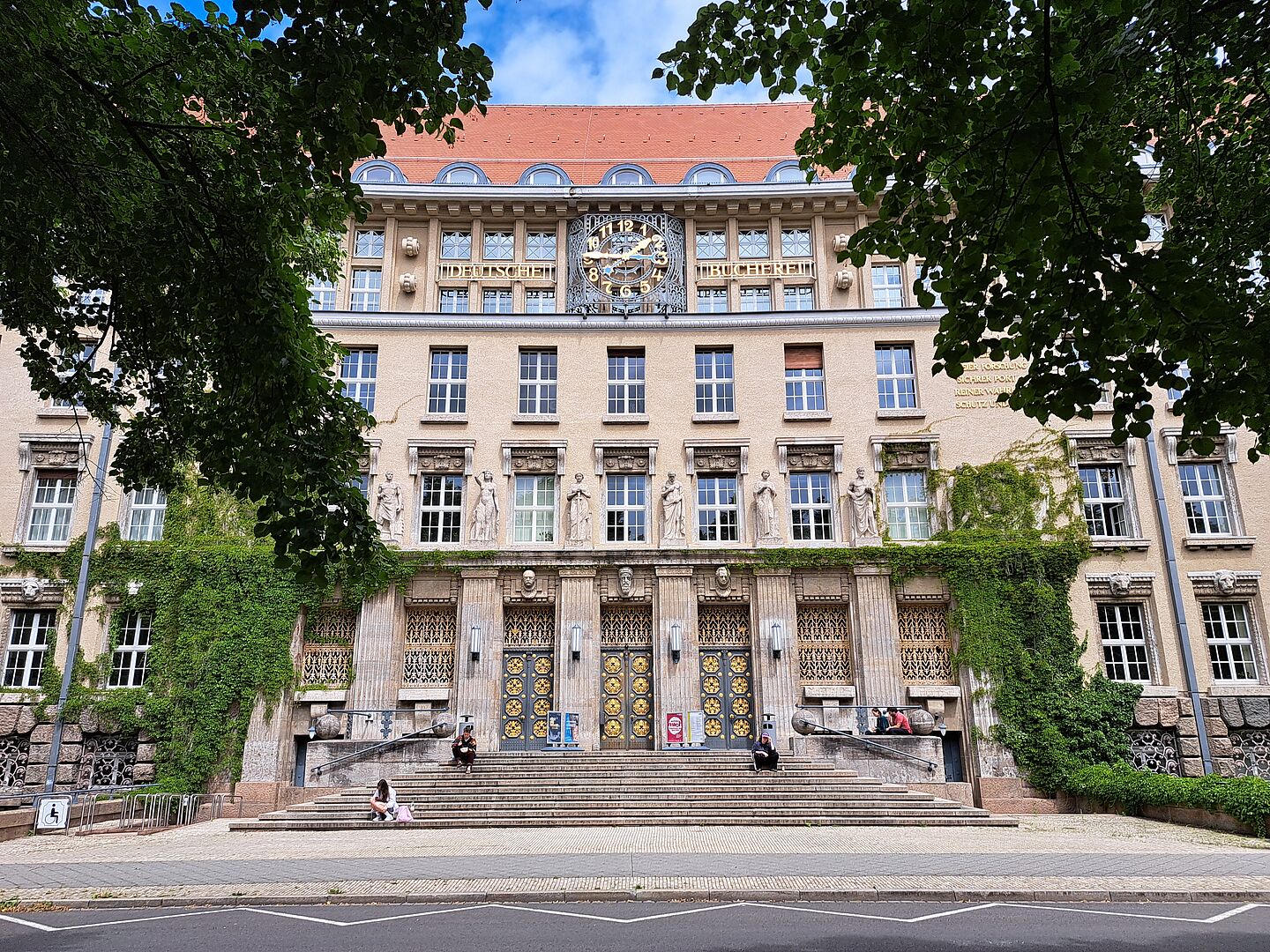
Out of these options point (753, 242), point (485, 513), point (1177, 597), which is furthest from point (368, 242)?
point (1177, 597)

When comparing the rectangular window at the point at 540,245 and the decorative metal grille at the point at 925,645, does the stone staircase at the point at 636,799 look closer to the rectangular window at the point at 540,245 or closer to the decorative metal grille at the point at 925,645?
the decorative metal grille at the point at 925,645

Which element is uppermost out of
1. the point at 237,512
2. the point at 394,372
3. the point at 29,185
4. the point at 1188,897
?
the point at 394,372

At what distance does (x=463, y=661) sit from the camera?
25.3 m

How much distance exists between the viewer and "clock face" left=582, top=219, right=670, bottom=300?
2909 cm

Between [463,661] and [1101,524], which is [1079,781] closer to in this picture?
[1101,524]

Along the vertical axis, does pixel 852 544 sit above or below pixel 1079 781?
above

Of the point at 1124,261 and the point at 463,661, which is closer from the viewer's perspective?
the point at 1124,261

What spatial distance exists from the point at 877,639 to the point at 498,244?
17.0 m

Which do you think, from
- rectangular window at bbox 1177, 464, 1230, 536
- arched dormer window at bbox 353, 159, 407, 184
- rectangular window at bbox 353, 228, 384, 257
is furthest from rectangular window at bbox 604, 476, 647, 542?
rectangular window at bbox 1177, 464, 1230, 536

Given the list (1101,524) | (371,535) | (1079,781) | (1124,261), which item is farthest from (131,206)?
(1101,524)

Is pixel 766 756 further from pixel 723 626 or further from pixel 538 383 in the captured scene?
pixel 538 383

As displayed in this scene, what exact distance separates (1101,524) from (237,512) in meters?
24.9

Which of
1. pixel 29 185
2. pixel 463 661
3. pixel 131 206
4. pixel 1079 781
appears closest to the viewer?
pixel 29 185

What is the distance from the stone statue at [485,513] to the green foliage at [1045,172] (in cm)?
1969
